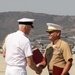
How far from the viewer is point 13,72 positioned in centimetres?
612

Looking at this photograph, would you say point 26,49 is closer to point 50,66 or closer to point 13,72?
point 13,72

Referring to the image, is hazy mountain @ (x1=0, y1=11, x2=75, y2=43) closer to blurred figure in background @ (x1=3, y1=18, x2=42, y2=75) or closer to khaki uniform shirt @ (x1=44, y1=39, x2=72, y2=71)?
khaki uniform shirt @ (x1=44, y1=39, x2=72, y2=71)

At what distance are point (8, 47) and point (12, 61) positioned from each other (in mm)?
246

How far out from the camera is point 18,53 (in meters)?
6.14

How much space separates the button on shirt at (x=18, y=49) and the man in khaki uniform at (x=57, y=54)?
2.46 feet

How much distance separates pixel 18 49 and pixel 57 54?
0.83 metres

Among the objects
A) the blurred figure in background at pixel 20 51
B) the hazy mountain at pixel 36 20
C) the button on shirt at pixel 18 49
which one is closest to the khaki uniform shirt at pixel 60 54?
the blurred figure in background at pixel 20 51

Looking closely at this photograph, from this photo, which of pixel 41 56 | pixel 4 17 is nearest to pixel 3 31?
pixel 4 17

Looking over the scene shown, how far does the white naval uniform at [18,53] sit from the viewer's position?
19.8 ft

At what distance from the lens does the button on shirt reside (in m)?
6.04

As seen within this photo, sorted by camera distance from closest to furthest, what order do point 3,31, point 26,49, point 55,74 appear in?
point 26,49 → point 55,74 → point 3,31

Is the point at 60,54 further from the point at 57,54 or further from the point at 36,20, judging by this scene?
the point at 36,20

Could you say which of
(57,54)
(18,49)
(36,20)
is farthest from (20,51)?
(36,20)

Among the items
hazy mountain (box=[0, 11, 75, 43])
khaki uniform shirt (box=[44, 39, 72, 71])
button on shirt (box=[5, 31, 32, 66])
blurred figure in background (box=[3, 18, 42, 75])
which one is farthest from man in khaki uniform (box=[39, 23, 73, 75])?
hazy mountain (box=[0, 11, 75, 43])
